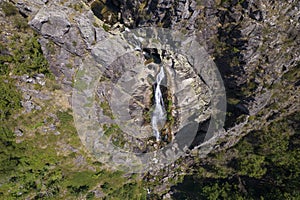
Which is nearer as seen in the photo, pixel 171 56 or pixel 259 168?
pixel 171 56

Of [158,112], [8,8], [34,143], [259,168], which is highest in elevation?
[8,8]

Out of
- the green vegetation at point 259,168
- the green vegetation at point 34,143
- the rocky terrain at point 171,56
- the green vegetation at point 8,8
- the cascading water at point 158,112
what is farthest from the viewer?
the cascading water at point 158,112

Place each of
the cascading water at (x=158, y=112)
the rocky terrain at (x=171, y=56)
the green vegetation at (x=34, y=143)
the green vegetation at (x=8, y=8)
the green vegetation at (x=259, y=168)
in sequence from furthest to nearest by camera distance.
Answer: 1. the cascading water at (x=158, y=112)
2. the green vegetation at (x=259, y=168)
3. the green vegetation at (x=34, y=143)
4. the rocky terrain at (x=171, y=56)
5. the green vegetation at (x=8, y=8)

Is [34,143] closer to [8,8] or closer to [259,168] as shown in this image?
[8,8]

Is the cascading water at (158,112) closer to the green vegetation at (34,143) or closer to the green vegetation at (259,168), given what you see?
the green vegetation at (34,143)

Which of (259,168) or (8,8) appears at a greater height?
(8,8)

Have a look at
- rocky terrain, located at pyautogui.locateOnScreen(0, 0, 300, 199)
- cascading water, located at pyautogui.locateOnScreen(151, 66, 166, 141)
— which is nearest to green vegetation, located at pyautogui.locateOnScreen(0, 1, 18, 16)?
rocky terrain, located at pyautogui.locateOnScreen(0, 0, 300, 199)

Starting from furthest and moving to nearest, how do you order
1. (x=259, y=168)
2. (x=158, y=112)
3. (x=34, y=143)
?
(x=158, y=112) → (x=259, y=168) → (x=34, y=143)

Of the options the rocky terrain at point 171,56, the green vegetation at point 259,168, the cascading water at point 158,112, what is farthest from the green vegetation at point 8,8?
the green vegetation at point 259,168

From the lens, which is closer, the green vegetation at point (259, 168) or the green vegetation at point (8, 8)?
the green vegetation at point (8, 8)

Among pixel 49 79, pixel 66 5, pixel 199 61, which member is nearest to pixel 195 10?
pixel 199 61

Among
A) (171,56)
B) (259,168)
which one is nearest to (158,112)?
(171,56)
